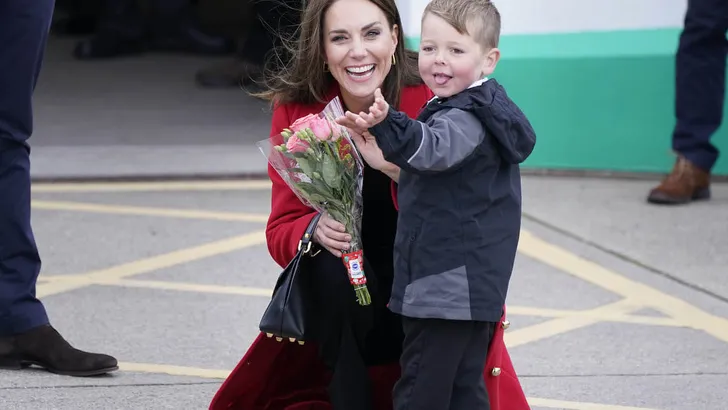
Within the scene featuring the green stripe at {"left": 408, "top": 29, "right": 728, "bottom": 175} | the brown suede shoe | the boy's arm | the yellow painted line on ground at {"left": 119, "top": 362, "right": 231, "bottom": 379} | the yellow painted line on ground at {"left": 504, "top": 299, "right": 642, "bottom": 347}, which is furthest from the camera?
the green stripe at {"left": 408, "top": 29, "right": 728, "bottom": 175}

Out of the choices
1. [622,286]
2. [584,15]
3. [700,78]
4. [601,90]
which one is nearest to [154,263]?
[622,286]

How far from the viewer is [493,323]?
9.67 feet

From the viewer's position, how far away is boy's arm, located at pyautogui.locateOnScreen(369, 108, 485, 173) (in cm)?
261

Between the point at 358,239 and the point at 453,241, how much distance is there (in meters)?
0.43

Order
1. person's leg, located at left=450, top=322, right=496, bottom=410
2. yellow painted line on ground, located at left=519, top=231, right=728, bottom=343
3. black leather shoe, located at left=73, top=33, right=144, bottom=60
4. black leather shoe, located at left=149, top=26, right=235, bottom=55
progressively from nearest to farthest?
1. person's leg, located at left=450, top=322, right=496, bottom=410
2. yellow painted line on ground, located at left=519, top=231, right=728, bottom=343
3. black leather shoe, located at left=73, top=33, right=144, bottom=60
4. black leather shoe, located at left=149, top=26, right=235, bottom=55

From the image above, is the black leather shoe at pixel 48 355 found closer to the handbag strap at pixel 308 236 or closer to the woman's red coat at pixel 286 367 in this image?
the woman's red coat at pixel 286 367

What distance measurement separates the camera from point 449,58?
277 cm

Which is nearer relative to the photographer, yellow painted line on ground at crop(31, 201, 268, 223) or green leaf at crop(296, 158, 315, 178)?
green leaf at crop(296, 158, 315, 178)

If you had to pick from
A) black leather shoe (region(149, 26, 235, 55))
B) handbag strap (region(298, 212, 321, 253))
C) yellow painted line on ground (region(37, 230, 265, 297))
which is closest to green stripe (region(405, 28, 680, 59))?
yellow painted line on ground (region(37, 230, 265, 297))

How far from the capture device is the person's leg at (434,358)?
2801 mm

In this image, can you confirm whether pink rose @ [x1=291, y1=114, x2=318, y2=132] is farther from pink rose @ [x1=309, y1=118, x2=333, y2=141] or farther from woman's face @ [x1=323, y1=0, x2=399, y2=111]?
woman's face @ [x1=323, y1=0, x2=399, y2=111]

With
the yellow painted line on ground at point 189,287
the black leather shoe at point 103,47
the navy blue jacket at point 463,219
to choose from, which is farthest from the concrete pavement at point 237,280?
the black leather shoe at point 103,47

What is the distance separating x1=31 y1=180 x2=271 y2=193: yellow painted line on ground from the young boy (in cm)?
390

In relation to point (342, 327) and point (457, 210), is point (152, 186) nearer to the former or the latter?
point (342, 327)
